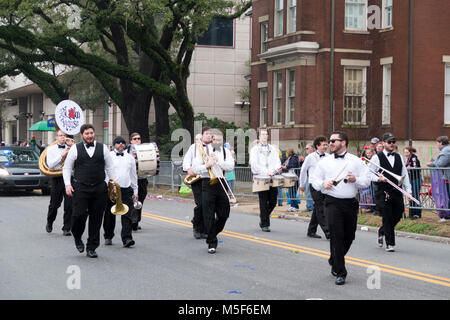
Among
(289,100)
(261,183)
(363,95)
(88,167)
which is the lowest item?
(261,183)

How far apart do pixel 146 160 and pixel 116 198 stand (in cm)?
263

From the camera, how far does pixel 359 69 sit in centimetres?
3108

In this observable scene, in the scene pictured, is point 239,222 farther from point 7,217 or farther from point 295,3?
point 295,3

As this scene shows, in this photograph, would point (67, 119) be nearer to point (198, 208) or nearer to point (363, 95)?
point (198, 208)

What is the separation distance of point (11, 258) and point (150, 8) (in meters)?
15.5

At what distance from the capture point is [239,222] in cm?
1717

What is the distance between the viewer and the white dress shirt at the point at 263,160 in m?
14.6

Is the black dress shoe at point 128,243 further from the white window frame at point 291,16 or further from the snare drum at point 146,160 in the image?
the white window frame at point 291,16

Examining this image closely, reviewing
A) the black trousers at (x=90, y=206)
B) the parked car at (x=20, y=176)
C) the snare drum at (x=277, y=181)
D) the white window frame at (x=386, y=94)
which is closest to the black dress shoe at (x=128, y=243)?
the black trousers at (x=90, y=206)

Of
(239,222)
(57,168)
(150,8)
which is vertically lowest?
(239,222)

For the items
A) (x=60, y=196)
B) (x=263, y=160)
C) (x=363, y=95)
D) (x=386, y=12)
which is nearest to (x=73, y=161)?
(x=60, y=196)

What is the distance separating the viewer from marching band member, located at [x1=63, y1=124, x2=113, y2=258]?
1088cm

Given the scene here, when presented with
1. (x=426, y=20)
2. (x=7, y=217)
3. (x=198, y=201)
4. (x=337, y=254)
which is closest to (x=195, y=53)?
(x=426, y=20)
